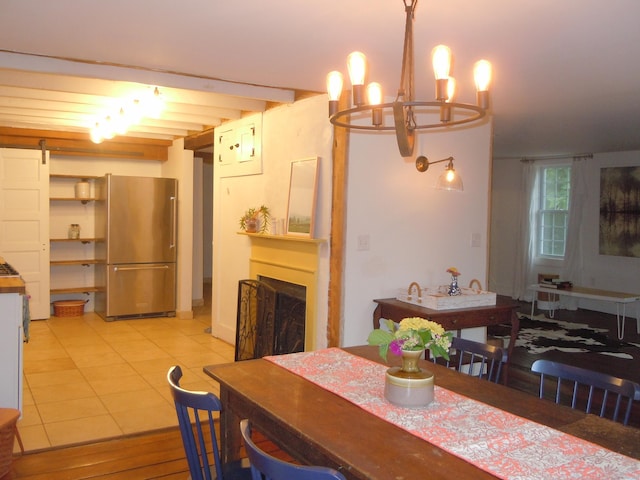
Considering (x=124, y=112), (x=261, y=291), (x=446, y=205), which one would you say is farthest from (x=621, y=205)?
(x=124, y=112)

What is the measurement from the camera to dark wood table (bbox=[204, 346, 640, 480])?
5.38 ft

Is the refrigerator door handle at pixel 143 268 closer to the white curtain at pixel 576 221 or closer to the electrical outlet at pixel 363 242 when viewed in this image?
the electrical outlet at pixel 363 242

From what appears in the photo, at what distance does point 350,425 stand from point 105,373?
3551 millimetres

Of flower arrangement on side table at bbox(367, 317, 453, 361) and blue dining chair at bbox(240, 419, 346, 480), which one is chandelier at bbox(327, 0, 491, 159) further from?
blue dining chair at bbox(240, 419, 346, 480)

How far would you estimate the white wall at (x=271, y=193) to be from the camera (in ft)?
14.7

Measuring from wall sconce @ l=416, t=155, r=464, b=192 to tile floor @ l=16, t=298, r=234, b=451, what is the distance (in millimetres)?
2274

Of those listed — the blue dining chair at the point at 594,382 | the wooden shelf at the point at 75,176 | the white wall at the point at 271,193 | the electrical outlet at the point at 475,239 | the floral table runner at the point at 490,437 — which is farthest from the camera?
the wooden shelf at the point at 75,176

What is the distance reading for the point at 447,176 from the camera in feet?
14.6

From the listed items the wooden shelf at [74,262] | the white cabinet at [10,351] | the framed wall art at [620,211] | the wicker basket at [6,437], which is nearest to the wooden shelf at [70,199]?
the wooden shelf at [74,262]

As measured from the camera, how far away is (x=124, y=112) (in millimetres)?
4922

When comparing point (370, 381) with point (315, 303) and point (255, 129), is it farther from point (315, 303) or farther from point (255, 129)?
point (255, 129)

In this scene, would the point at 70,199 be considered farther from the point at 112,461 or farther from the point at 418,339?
the point at 418,339

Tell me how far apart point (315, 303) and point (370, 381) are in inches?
86.4

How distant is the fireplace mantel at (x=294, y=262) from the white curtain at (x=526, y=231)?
493cm
